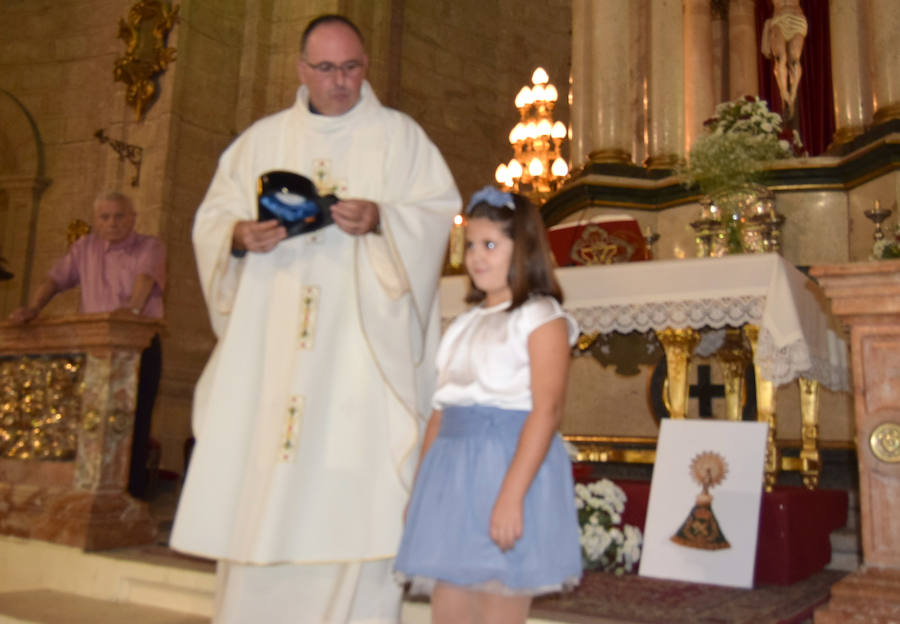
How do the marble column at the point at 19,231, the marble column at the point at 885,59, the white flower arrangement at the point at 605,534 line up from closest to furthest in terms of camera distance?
the white flower arrangement at the point at 605,534 < the marble column at the point at 885,59 < the marble column at the point at 19,231

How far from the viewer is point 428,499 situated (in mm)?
2141

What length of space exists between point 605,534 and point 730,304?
4.17ft

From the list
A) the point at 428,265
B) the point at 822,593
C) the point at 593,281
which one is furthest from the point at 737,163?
the point at 428,265

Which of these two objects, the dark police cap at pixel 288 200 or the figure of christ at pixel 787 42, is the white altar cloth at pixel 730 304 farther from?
the figure of christ at pixel 787 42

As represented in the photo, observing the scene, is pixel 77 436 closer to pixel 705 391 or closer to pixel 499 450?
pixel 499 450

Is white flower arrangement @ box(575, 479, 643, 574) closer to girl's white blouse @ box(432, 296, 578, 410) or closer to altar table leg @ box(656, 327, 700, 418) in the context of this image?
altar table leg @ box(656, 327, 700, 418)

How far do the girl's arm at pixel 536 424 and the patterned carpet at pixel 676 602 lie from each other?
1104 mm

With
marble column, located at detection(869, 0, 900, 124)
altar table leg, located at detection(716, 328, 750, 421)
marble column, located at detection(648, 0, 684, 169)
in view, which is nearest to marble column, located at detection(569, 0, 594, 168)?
marble column, located at detection(648, 0, 684, 169)

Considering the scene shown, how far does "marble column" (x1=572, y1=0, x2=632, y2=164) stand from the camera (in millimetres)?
7688

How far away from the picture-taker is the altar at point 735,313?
162 inches

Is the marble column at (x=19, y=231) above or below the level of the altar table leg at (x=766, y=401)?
above

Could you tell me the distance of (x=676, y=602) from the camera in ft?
10.9

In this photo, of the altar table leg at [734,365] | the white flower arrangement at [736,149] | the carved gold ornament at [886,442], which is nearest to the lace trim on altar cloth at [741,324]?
the altar table leg at [734,365]

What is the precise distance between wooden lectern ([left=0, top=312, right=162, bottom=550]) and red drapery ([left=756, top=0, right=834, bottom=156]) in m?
7.55
